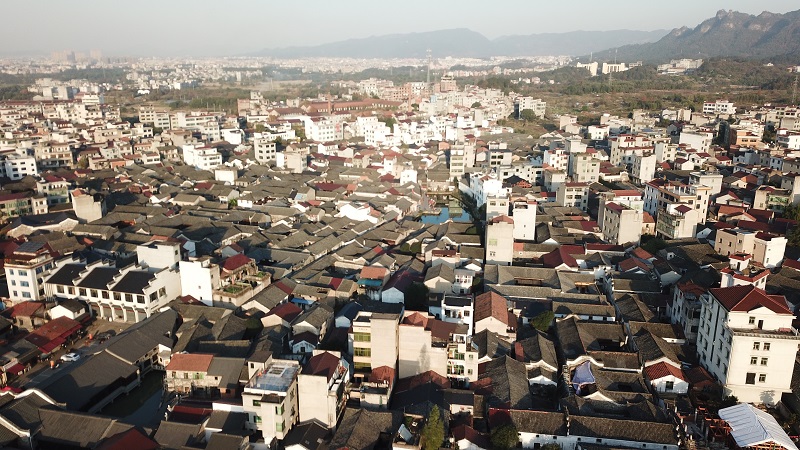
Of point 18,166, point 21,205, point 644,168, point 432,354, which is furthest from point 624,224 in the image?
point 18,166

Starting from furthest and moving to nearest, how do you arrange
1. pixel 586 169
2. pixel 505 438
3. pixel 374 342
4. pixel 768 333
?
pixel 586 169 < pixel 374 342 < pixel 768 333 < pixel 505 438

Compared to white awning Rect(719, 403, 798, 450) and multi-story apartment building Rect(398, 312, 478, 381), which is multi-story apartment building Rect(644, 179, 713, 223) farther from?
multi-story apartment building Rect(398, 312, 478, 381)

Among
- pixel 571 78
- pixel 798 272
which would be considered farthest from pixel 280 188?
pixel 571 78

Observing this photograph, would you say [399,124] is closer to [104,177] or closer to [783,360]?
[104,177]

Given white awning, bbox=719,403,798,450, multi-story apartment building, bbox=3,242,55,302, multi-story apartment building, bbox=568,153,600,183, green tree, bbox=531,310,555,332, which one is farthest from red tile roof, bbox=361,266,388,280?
multi-story apartment building, bbox=568,153,600,183

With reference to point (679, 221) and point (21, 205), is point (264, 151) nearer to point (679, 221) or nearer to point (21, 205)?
point (21, 205)

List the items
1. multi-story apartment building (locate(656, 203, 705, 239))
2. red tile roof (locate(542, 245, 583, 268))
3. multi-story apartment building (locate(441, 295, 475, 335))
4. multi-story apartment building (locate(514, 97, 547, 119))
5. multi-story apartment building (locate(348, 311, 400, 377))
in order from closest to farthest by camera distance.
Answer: multi-story apartment building (locate(348, 311, 400, 377)) → multi-story apartment building (locate(441, 295, 475, 335)) → red tile roof (locate(542, 245, 583, 268)) → multi-story apartment building (locate(656, 203, 705, 239)) → multi-story apartment building (locate(514, 97, 547, 119))
